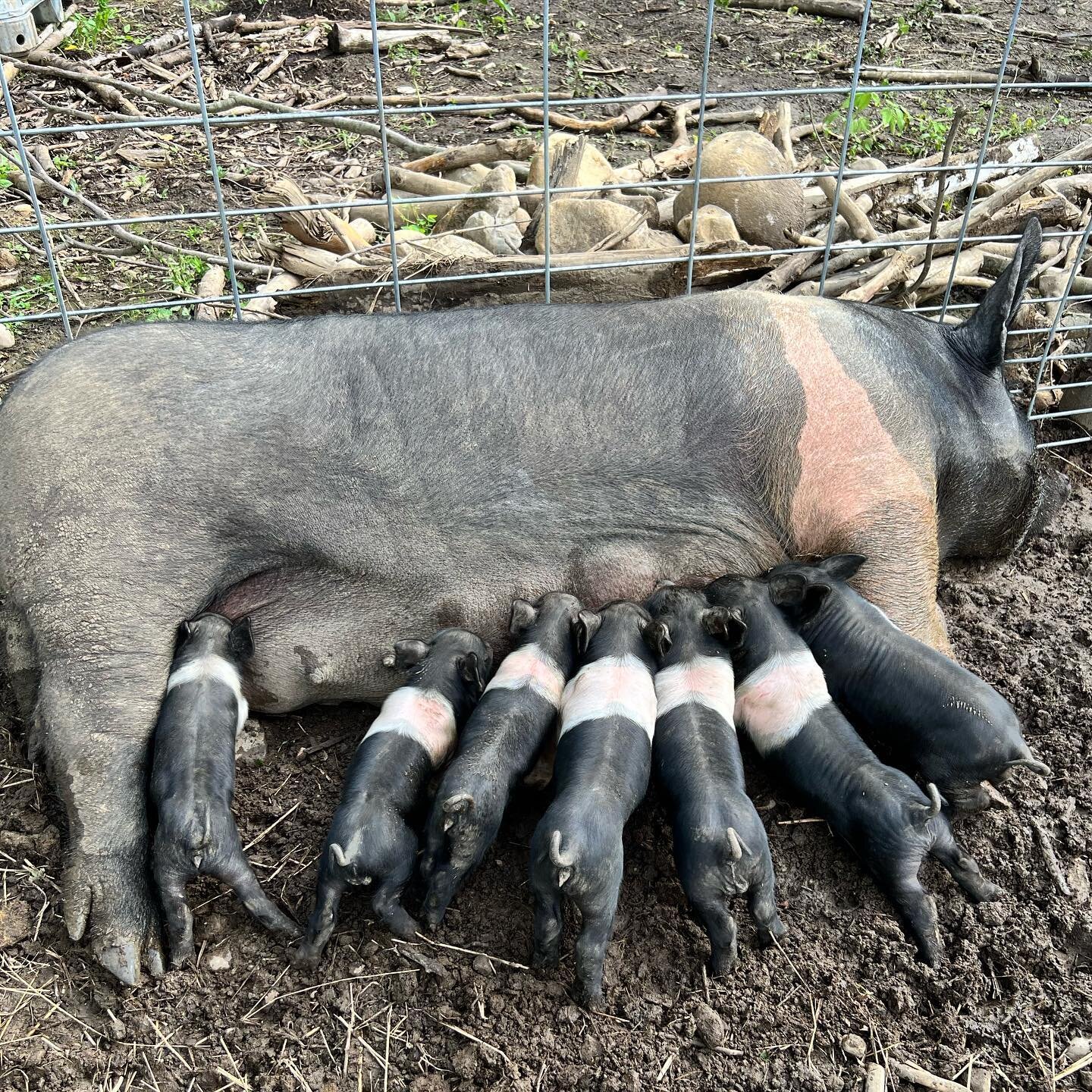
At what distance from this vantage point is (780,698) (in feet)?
9.34

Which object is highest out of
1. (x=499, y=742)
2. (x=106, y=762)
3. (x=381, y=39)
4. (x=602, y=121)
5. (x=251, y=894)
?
(x=381, y=39)

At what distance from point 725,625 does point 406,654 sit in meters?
0.85

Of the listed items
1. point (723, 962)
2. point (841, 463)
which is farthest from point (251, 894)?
point (841, 463)

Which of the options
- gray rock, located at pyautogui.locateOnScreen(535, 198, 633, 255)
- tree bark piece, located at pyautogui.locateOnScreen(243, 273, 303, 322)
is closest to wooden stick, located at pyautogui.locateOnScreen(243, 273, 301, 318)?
tree bark piece, located at pyautogui.locateOnScreen(243, 273, 303, 322)

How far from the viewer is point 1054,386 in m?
4.32

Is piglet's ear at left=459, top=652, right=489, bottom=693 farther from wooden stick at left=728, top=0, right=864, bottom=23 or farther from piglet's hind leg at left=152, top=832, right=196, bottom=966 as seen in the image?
wooden stick at left=728, top=0, right=864, bottom=23

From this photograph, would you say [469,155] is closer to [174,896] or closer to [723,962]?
[174,896]

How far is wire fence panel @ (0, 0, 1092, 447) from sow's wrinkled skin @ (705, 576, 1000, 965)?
4.96 feet

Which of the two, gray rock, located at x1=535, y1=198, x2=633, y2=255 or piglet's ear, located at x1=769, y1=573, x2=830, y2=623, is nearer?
piglet's ear, located at x1=769, y1=573, x2=830, y2=623

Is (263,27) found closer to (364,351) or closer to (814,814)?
(364,351)

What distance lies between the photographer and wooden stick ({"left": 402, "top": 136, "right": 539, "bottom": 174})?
5863 millimetres

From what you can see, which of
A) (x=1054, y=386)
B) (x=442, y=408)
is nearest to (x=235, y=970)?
(x=442, y=408)

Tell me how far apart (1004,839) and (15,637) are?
266 centimetres

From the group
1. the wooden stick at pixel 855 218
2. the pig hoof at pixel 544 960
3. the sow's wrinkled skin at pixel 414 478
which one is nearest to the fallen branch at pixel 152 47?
the wooden stick at pixel 855 218
